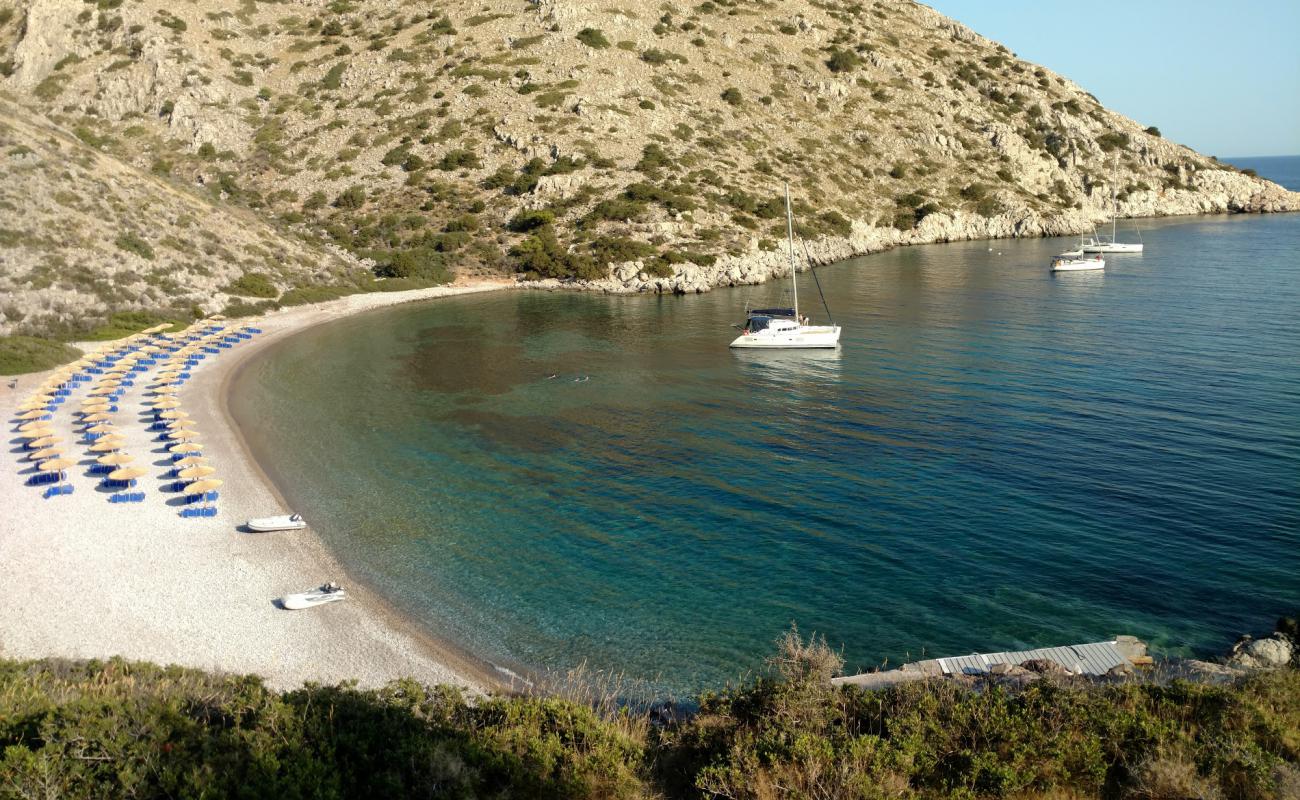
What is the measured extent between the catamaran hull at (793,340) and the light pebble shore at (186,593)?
116 ft

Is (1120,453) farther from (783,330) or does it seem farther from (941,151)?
(941,151)

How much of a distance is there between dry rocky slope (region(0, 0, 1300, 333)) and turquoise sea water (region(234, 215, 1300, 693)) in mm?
24500

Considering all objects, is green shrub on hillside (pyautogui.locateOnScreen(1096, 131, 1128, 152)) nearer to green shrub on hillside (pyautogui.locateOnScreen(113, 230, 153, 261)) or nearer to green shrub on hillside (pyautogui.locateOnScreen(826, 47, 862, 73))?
green shrub on hillside (pyautogui.locateOnScreen(826, 47, 862, 73))

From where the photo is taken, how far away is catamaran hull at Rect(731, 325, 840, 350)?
187 feet

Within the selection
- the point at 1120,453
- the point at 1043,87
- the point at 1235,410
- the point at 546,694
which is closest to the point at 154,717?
the point at 546,694

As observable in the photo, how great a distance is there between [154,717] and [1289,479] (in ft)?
123

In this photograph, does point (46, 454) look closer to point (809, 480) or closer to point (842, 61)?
point (809, 480)

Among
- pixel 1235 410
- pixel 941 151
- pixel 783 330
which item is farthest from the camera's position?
pixel 941 151

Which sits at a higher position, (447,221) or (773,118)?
(773,118)

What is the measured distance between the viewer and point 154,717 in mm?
12336

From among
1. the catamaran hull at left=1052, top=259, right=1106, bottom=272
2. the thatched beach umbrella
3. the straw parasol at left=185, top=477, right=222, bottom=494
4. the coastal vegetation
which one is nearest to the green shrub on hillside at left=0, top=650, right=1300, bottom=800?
the coastal vegetation

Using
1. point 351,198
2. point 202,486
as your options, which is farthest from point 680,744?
point 351,198

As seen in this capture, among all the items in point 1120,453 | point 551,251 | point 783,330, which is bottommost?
point 1120,453

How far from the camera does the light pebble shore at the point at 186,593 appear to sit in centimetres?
2089
